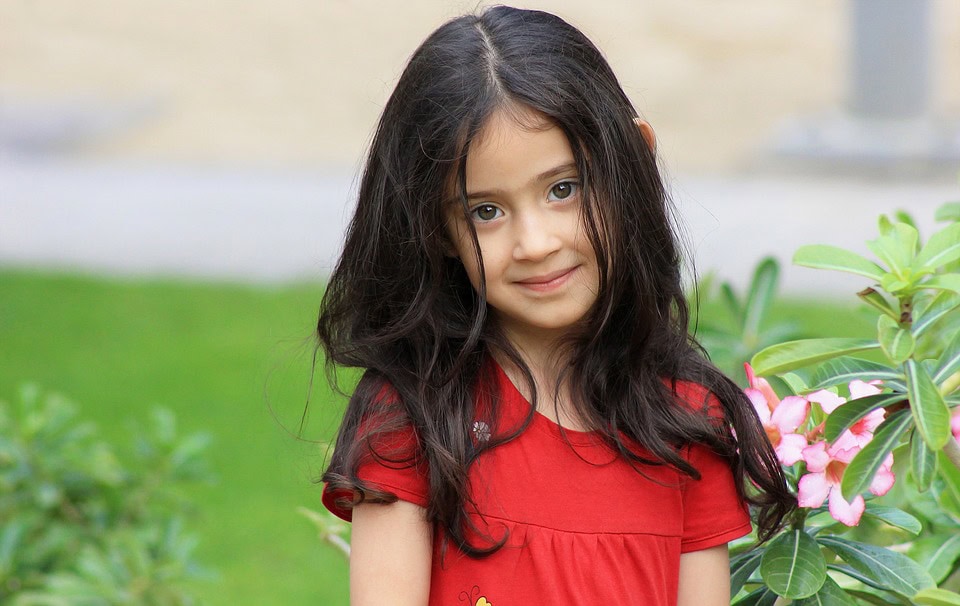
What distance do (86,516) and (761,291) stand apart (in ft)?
4.74

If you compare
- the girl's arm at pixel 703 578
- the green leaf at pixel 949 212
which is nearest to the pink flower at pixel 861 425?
the girl's arm at pixel 703 578

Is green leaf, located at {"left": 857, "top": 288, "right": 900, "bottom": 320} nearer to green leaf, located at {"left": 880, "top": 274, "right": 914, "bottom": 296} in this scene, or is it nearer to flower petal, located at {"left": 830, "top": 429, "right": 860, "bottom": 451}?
green leaf, located at {"left": 880, "top": 274, "right": 914, "bottom": 296}

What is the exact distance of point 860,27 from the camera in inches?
264

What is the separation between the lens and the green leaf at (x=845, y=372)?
1332 mm

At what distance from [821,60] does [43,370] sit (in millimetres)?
6447

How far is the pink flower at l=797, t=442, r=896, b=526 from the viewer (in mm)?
1327

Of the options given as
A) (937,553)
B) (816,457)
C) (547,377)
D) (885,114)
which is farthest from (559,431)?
(885,114)

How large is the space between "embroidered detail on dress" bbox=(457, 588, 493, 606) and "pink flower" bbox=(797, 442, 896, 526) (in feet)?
1.17

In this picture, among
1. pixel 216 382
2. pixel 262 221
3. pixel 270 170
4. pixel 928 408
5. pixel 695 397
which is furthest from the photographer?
pixel 270 170

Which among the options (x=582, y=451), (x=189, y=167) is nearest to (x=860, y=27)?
(x=189, y=167)

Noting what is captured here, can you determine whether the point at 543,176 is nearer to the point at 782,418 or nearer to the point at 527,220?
the point at 527,220

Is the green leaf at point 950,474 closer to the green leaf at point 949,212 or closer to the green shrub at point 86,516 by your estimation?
the green leaf at point 949,212

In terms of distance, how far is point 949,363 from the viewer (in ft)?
4.36

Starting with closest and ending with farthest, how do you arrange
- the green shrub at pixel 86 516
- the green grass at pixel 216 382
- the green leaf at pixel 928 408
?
the green leaf at pixel 928 408 < the green shrub at pixel 86 516 < the green grass at pixel 216 382
